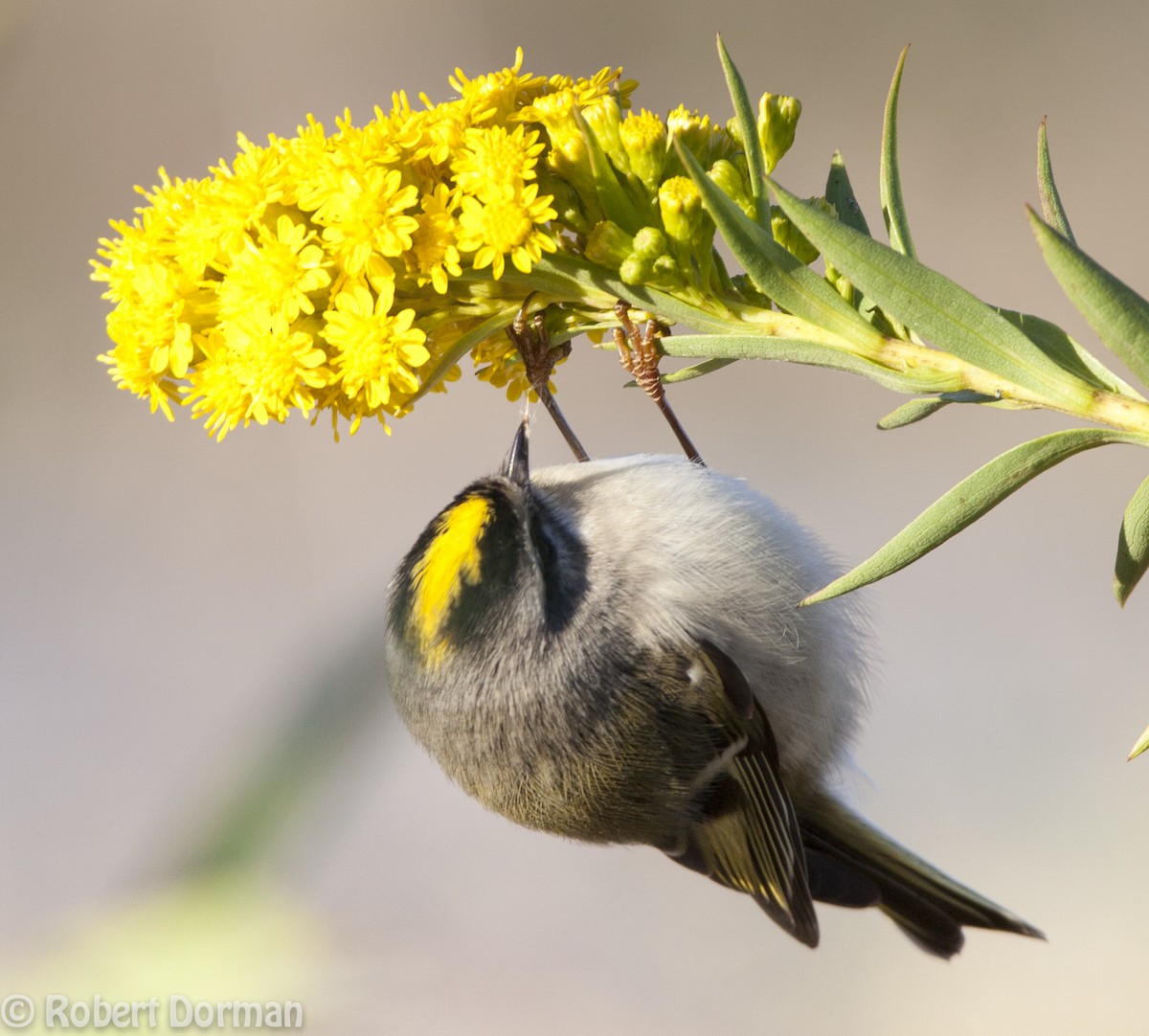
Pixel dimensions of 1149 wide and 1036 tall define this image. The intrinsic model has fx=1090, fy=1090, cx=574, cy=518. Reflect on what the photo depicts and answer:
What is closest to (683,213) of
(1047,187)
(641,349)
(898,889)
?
(641,349)

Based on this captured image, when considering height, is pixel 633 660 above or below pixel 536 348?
below

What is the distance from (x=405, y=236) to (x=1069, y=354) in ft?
2.37

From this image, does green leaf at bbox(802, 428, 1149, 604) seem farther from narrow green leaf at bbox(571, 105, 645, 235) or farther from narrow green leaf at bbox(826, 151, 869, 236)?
narrow green leaf at bbox(571, 105, 645, 235)

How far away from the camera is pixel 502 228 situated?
1.19 meters

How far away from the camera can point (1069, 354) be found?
3.71ft

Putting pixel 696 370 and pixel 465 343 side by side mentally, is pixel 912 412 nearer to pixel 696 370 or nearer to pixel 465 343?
pixel 696 370

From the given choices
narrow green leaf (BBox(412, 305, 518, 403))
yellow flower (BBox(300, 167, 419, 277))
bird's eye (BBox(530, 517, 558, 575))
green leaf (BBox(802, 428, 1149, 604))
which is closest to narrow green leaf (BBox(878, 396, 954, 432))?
green leaf (BBox(802, 428, 1149, 604))

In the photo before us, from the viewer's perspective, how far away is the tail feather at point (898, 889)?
2.06 meters

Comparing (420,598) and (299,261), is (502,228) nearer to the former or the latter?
(299,261)

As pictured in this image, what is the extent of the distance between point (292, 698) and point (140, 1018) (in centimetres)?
67

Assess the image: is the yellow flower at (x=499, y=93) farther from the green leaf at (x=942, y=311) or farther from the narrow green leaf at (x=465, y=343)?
the green leaf at (x=942, y=311)

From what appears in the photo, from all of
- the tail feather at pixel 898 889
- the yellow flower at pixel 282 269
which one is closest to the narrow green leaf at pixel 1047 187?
the yellow flower at pixel 282 269

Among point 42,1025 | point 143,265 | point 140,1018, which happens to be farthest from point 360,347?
point 42,1025

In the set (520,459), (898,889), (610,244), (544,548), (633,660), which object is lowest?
(898,889)
